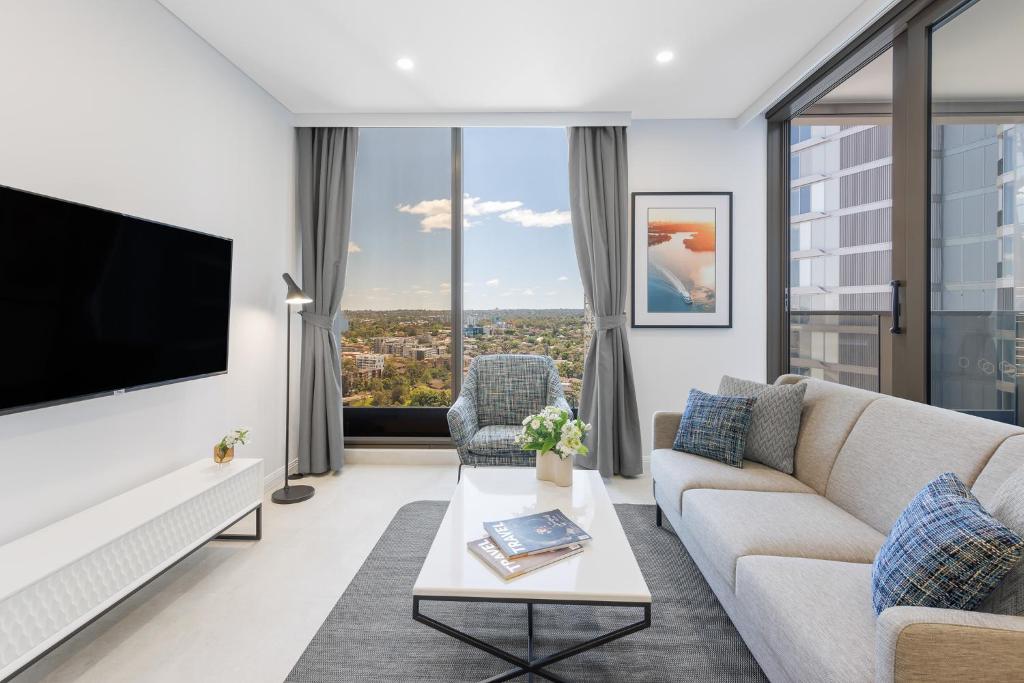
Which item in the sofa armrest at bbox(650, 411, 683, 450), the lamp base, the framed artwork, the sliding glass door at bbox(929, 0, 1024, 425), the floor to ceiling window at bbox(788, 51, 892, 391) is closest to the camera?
the sliding glass door at bbox(929, 0, 1024, 425)

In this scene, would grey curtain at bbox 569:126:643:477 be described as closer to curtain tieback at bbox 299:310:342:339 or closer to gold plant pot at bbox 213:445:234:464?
curtain tieback at bbox 299:310:342:339

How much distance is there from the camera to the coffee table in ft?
4.46

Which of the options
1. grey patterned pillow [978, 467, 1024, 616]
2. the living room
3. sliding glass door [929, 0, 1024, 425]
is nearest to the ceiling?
the living room

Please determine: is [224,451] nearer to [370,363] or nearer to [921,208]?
[370,363]

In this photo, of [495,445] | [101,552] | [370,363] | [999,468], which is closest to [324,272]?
[370,363]

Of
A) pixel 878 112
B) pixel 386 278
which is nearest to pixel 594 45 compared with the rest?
pixel 878 112

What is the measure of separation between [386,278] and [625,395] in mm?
2150

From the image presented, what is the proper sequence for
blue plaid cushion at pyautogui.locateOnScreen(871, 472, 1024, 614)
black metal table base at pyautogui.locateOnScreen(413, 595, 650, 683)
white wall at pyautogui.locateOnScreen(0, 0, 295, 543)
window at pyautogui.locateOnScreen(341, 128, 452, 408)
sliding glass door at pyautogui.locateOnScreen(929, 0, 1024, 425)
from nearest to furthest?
blue plaid cushion at pyautogui.locateOnScreen(871, 472, 1024, 614) → black metal table base at pyautogui.locateOnScreen(413, 595, 650, 683) → white wall at pyautogui.locateOnScreen(0, 0, 295, 543) → sliding glass door at pyautogui.locateOnScreen(929, 0, 1024, 425) → window at pyautogui.locateOnScreen(341, 128, 452, 408)

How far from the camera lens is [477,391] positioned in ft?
11.3

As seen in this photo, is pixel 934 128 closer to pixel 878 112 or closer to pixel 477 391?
pixel 878 112

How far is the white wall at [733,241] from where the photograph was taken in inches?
148

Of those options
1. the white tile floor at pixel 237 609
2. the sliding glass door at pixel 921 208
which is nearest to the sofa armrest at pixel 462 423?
the white tile floor at pixel 237 609

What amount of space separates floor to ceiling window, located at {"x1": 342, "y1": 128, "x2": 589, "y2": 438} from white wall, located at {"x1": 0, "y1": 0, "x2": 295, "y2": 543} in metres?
0.72

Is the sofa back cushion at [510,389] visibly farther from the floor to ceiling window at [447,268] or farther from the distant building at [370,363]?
the distant building at [370,363]
